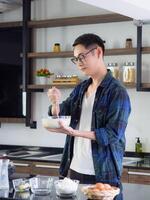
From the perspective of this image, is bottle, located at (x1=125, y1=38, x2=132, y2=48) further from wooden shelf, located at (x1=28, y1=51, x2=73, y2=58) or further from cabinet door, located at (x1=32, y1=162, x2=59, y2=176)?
cabinet door, located at (x1=32, y1=162, x2=59, y2=176)

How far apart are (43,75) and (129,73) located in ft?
3.46

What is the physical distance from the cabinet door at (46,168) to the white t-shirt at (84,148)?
1.71 meters

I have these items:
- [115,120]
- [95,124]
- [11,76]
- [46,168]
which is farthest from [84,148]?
[11,76]

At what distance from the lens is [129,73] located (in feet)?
14.8

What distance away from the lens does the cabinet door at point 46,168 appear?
174 inches

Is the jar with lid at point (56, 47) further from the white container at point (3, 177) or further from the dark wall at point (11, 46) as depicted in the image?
the white container at point (3, 177)

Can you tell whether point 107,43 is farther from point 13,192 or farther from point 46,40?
point 13,192

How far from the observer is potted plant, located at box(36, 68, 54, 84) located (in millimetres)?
5027

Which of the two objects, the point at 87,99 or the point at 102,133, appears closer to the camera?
the point at 102,133

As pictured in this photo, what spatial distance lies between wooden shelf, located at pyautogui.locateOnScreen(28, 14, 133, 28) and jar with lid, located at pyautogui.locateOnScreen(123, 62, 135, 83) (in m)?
0.51

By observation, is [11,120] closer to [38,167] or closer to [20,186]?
[38,167]

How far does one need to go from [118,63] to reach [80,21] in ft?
2.06

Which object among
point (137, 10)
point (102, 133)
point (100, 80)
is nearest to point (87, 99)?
point (100, 80)

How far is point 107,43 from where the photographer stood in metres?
4.85
